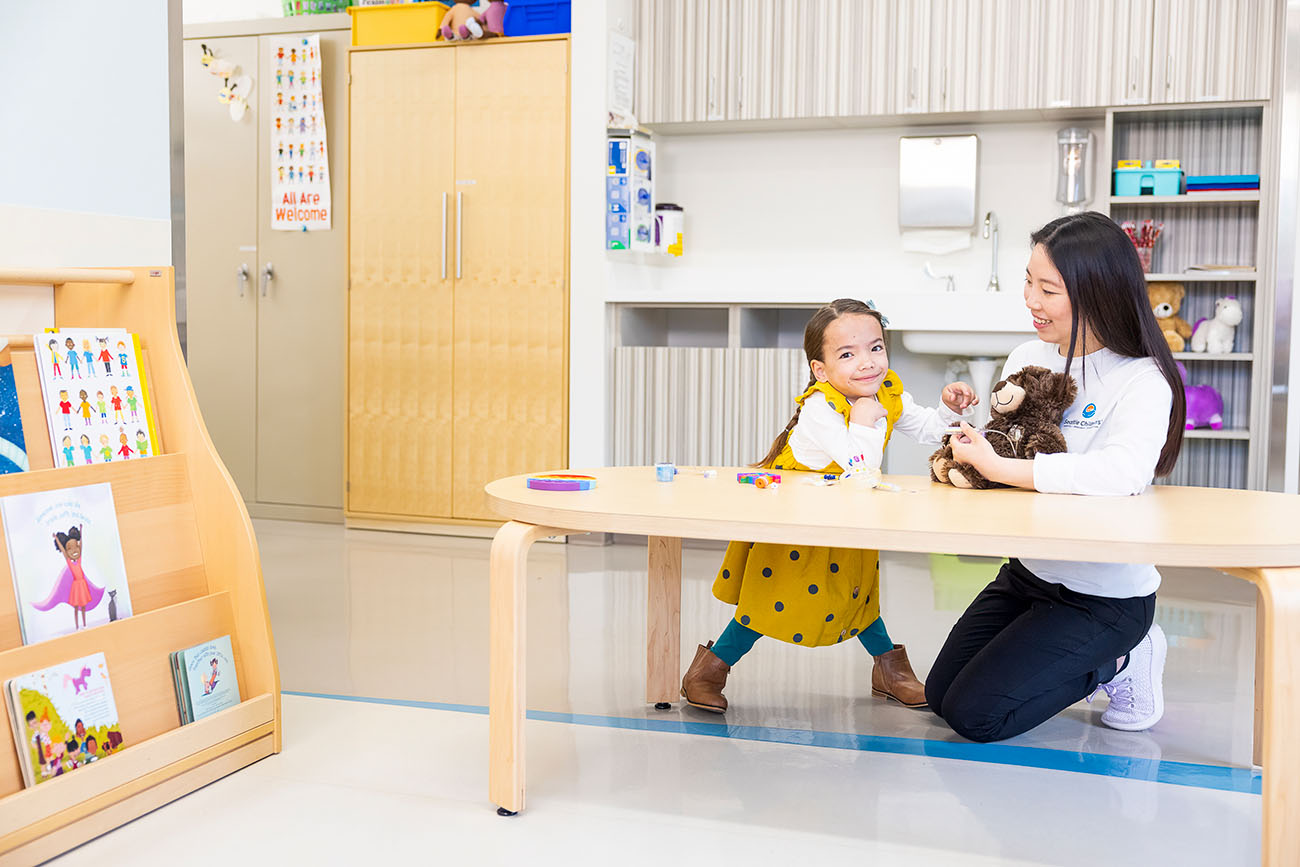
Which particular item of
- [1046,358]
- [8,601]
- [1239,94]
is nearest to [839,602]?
[1046,358]

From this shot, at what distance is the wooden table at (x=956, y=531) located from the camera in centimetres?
143

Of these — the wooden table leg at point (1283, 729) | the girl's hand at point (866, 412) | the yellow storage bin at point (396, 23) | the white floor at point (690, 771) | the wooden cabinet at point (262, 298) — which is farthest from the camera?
the wooden cabinet at point (262, 298)

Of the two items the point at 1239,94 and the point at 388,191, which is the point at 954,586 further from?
the point at 388,191

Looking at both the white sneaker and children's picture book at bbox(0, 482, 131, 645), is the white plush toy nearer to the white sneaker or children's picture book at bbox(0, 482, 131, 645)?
the white sneaker

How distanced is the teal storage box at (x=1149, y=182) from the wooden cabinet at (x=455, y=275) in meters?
1.94

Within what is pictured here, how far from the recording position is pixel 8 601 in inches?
66.5

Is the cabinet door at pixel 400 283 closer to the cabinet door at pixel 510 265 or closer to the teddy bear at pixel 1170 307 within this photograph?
the cabinet door at pixel 510 265

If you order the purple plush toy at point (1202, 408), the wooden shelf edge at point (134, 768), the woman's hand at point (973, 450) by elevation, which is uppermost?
the woman's hand at point (973, 450)

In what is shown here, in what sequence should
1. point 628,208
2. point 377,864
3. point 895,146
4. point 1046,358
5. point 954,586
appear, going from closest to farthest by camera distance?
point 377,864 < point 1046,358 < point 954,586 < point 628,208 < point 895,146

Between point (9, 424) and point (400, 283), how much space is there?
8.68 feet

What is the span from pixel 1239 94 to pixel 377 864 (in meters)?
3.57

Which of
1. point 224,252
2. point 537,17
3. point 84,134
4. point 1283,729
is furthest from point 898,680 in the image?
point 224,252

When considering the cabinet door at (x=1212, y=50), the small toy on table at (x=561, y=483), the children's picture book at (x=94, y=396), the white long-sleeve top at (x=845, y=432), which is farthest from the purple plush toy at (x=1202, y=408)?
the children's picture book at (x=94, y=396)

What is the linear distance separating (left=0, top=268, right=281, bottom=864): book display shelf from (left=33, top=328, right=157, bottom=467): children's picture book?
0.03 m
